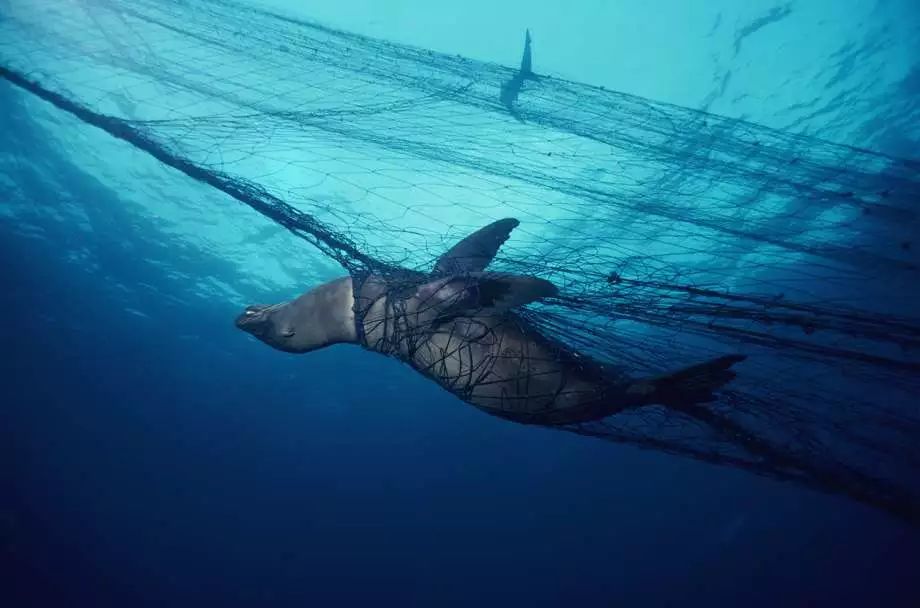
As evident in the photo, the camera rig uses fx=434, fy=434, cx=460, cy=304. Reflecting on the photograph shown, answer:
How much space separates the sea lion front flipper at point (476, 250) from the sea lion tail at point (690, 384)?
2172 mm

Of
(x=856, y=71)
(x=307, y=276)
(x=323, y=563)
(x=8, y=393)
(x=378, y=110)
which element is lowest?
(x=323, y=563)

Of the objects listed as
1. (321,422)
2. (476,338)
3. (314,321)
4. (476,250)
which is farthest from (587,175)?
(321,422)

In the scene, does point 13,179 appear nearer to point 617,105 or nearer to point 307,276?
point 307,276

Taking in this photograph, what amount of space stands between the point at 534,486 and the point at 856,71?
3231 cm

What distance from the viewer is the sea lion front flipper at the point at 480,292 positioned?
3387mm

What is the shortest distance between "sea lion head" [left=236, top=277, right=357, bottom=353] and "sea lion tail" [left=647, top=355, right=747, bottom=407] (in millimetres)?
3125

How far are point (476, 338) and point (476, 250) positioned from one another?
1.01m

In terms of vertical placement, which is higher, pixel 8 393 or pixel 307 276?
pixel 307 276

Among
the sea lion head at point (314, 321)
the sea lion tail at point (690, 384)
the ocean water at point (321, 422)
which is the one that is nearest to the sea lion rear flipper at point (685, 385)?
the sea lion tail at point (690, 384)

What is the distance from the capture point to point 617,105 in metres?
5.97

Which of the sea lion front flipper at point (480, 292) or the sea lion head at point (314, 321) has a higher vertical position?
the sea lion front flipper at point (480, 292)

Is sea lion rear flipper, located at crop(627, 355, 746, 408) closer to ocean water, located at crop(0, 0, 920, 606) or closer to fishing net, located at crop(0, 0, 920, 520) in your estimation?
fishing net, located at crop(0, 0, 920, 520)

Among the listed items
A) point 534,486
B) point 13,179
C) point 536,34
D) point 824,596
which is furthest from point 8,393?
point 824,596

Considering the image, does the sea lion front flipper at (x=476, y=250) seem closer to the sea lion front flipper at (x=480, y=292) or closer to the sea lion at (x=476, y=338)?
the sea lion at (x=476, y=338)
